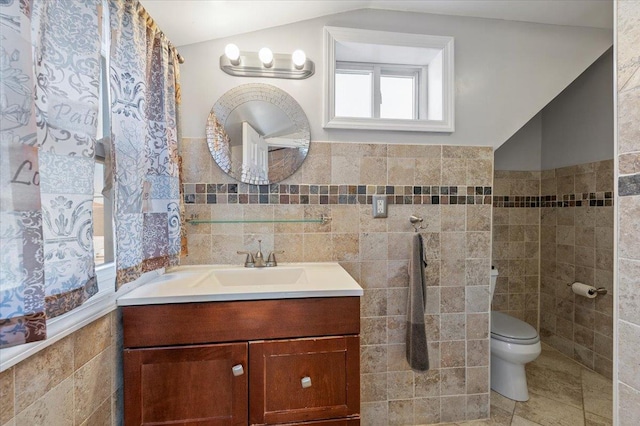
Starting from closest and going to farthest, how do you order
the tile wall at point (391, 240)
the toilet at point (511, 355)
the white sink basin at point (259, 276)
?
the white sink basin at point (259, 276) → the tile wall at point (391, 240) → the toilet at point (511, 355)

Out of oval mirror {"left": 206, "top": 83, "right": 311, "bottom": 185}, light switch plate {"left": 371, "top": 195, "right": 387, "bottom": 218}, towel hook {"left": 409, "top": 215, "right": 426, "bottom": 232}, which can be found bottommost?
towel hook {"left": 409, "top": 215, "right": 426, "bottom": 232}

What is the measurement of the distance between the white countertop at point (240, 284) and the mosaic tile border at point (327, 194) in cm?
39

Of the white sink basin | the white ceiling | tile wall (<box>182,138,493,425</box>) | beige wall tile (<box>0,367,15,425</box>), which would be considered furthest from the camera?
tile wall (<box>182,138,493,425</box>)

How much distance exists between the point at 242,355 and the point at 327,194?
0.95m

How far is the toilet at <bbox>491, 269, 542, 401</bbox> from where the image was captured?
1741 mm

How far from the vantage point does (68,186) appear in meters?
0.72

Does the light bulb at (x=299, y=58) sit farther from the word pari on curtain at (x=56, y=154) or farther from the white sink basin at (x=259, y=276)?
the white sink basin at (x=259, y=276)

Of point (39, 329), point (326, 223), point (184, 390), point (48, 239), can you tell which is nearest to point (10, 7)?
point (48, 239)

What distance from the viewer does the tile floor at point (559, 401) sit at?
1.63m

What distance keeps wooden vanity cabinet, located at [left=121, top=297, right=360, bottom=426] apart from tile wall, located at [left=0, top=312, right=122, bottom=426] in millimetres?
88

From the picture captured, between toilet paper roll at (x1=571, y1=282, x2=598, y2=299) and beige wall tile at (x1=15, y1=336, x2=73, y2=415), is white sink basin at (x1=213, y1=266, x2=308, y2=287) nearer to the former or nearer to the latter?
beige wall tile at (x1=15, y1=336, x2=73, y2=415)

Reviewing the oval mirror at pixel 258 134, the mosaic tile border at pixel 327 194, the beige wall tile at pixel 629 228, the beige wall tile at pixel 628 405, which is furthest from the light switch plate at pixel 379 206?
the beige wall tile at pixel 628 405

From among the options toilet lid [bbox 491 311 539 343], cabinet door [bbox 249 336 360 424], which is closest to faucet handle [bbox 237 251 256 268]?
cabinet door [bbox 249 336 360 424]

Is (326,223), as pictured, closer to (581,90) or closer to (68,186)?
(68,186)
